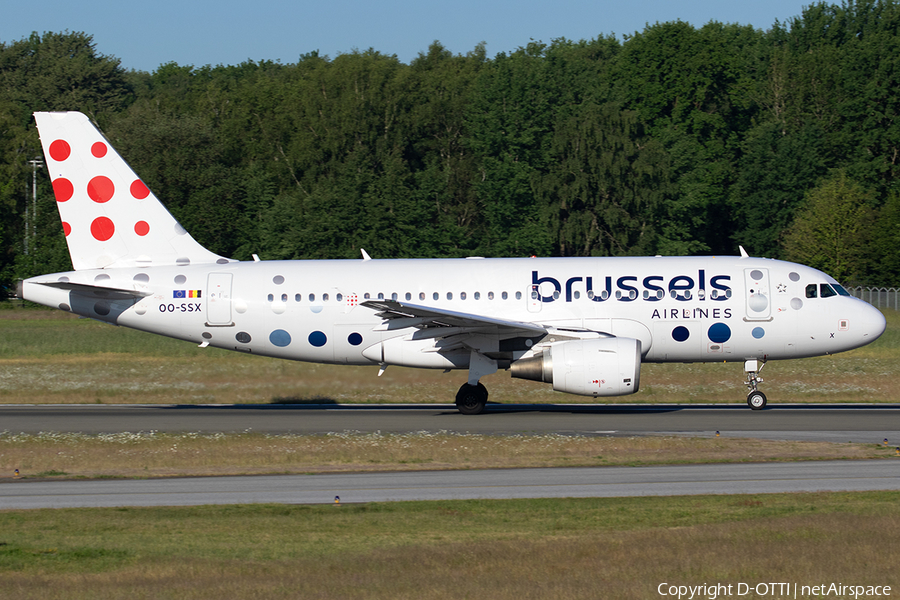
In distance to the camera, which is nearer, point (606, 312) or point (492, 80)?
point (606, 312)

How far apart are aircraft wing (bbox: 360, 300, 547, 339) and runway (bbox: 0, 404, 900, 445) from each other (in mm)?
2304

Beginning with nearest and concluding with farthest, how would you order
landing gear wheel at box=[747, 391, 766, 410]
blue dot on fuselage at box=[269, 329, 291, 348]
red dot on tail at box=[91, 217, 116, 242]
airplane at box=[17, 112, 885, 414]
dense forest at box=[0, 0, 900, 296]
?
1. airplane at box=[17, 112, 885, 414]
2. landing gear wheel at box=[747, 391, 766, 410]
3. blue dot on fuselage at box=[269, 329, 291, 348]
4. red dot on tail at box=[91, 217, 116, 242]
5. dense forest at box=[0, 0, 900, 296]

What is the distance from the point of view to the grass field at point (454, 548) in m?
11.2

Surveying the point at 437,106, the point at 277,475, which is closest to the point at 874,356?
the point at 277,475

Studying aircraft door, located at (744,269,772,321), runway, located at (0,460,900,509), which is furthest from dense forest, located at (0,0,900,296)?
runway, located at (0,460,900,509)

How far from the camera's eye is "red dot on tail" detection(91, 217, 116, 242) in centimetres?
2930

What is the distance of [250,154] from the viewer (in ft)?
311

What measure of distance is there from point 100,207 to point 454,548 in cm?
2038

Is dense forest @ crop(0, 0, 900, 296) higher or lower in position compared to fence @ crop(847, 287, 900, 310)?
higher

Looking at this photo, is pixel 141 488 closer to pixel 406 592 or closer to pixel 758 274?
pixel 406 592

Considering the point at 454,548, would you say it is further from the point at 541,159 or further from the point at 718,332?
the point at 541,159

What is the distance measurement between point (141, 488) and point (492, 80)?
72.1 meters

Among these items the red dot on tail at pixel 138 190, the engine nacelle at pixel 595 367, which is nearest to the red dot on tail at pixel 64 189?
the red dot on tail at pixel 138 190

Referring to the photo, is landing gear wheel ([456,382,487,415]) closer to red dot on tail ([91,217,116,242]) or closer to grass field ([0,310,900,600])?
grass field ([0,310,900,600])
